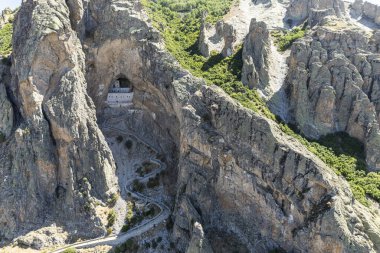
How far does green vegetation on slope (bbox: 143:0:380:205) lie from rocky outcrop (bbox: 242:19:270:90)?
156 cm

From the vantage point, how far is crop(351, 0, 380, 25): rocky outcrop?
82.4 m

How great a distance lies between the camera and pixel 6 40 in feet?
247

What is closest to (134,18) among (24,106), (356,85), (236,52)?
(236,52)

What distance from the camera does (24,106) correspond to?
5853 centimetres

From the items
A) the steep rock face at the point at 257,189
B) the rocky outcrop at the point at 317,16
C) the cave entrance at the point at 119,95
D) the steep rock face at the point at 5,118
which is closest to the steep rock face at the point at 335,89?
the steep rock face at the point at 257,189

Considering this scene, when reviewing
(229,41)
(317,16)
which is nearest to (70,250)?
(229,41)

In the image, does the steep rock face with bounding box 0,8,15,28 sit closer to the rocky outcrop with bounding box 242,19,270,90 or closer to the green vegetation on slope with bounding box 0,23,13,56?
the green vegetation on slope with bounding box 0,23,13,56

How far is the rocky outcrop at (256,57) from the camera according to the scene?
63.0 m

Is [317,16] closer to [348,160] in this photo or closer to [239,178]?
[348,160]

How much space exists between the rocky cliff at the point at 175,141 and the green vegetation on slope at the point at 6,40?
24.6 ft

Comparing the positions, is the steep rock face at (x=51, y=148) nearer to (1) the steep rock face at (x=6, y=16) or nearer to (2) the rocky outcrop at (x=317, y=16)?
(1) the steep rock face at (x=6, y=16)

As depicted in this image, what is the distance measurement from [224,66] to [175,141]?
14.4 m

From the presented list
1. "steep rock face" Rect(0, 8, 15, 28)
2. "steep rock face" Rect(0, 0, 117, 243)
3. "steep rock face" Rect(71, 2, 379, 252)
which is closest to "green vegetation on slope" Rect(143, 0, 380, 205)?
"steep rock face" Rect(71, 2, 379, 252)

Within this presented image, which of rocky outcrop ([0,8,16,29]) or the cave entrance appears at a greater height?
rocky outcrop ([0,8,16,29])
